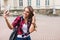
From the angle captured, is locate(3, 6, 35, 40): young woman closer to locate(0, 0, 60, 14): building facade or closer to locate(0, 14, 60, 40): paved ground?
locate(0, 14, 60, 40): paved ground

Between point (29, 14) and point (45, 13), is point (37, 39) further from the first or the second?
point (45, 13)

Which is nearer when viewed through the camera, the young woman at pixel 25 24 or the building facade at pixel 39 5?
the young woman at pixel 25 24

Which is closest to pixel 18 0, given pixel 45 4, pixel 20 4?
pixel 20 4

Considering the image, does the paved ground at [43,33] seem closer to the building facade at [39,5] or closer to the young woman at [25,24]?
the young woman at [25,24]

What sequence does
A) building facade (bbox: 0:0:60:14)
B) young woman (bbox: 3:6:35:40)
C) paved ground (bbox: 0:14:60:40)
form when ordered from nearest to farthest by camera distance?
1. young woman (bbox: 3:6:35:40)
2. paved ground (bbox: 0:14:60:40)
3. building facade (bbox: 0:0:60:14)

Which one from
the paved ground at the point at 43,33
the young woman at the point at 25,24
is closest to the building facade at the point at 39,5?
the paved ground at the point at 43,33

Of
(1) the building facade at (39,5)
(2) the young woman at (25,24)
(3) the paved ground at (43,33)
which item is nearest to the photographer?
(2) the young woman at (25,24)

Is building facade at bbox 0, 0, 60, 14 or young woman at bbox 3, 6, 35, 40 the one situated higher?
young woman at bbox 3, 6, 35, 40

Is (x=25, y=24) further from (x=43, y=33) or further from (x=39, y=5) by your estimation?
(x=39, y=5)

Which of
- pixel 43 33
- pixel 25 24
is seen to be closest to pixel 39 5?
pixel 43 33

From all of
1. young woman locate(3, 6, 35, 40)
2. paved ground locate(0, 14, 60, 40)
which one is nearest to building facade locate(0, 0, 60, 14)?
paved ground locate(0, 14, 60, 40)

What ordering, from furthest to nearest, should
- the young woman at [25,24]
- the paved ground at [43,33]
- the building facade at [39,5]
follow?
the building facade at [39,5]
the paved ground at [43,33]
the young woman at [25,24]

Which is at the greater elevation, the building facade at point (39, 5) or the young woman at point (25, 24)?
the young woman at point (25, 24)

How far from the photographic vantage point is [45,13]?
39938mm
